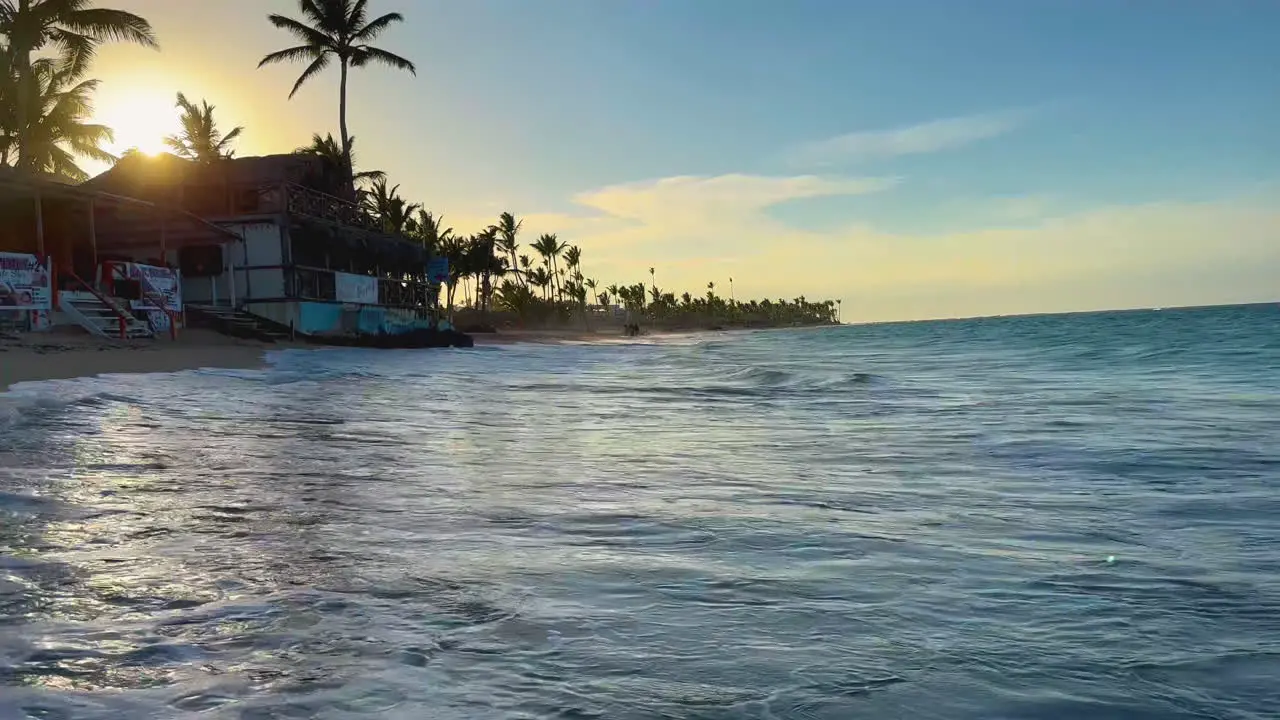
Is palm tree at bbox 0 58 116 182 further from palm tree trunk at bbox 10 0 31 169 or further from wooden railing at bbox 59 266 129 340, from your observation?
wooden railing at bbox 59 266 129 340

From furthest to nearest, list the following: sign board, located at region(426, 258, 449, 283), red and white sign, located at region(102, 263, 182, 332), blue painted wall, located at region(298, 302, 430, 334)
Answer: sign board, located at region(426, 258, 449, 283) < blue painted wall, located at region(298, 302, 430, 334) < red and white sign, located at region(102, 263, 182, 332)

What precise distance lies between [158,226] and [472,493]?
22858mm

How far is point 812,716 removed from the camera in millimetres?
2535

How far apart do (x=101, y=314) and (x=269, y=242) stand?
758 centimetres

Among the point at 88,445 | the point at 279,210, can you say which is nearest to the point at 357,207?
the point at 279,210

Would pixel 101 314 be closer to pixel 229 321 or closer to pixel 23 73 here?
pixel 229 321

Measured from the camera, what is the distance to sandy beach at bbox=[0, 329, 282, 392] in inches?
491

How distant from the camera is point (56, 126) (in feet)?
109

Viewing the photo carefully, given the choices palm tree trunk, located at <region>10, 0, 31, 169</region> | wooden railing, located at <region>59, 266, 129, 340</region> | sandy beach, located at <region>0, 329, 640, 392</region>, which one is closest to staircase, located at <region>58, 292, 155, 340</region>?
Result: wooden railing, located at <region>59, 266, 129, 340</region>

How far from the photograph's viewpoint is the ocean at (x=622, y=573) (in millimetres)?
2648

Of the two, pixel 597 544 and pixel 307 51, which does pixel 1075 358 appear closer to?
pixel 597 544

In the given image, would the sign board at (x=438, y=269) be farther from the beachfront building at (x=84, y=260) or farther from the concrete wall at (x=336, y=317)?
the beachfront building at (x=84, y=260)

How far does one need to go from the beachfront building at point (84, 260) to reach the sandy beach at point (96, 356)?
0.80 metres

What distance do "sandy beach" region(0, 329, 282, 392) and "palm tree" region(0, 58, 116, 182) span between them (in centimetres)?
1831
